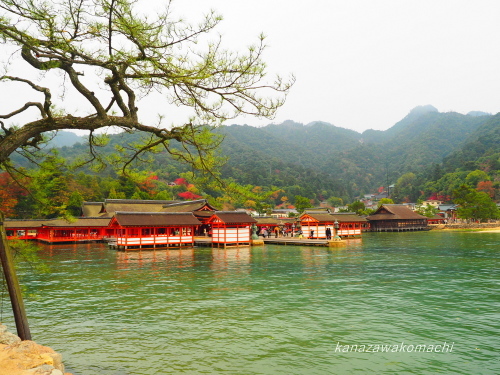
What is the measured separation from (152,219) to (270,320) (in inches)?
1152

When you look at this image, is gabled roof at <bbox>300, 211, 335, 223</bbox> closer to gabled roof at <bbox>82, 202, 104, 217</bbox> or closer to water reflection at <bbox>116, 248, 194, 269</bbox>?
water reflection at <bbox>116, 248, 194, 269</bbox>

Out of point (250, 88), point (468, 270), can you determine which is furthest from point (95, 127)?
point (468, 270)

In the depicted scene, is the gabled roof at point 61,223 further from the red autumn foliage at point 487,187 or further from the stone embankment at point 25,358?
the red autumn foliage at point 487,187

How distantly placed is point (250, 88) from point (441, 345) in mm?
8370

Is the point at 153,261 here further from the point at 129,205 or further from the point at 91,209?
the point at 91,209

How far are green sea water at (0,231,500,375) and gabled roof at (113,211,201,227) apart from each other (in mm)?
14761

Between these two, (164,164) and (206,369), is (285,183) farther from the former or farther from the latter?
(206,369)

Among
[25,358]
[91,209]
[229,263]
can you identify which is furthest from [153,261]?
[91,209]

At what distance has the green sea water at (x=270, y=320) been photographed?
8.95 m

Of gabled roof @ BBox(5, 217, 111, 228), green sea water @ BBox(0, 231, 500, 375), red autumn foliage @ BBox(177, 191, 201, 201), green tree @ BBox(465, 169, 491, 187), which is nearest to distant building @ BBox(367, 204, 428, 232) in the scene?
green tree @ BBox(465, 169, 491, 187)

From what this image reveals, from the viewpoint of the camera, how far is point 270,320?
12.3 meters

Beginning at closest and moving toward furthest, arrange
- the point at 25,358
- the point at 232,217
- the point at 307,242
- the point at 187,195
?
the point at 25,358 < the point at 232,217 < the point at 307,242 < the point at 187,195

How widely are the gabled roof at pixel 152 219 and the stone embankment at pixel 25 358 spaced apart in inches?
1223

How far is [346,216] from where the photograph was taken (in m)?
54.3
